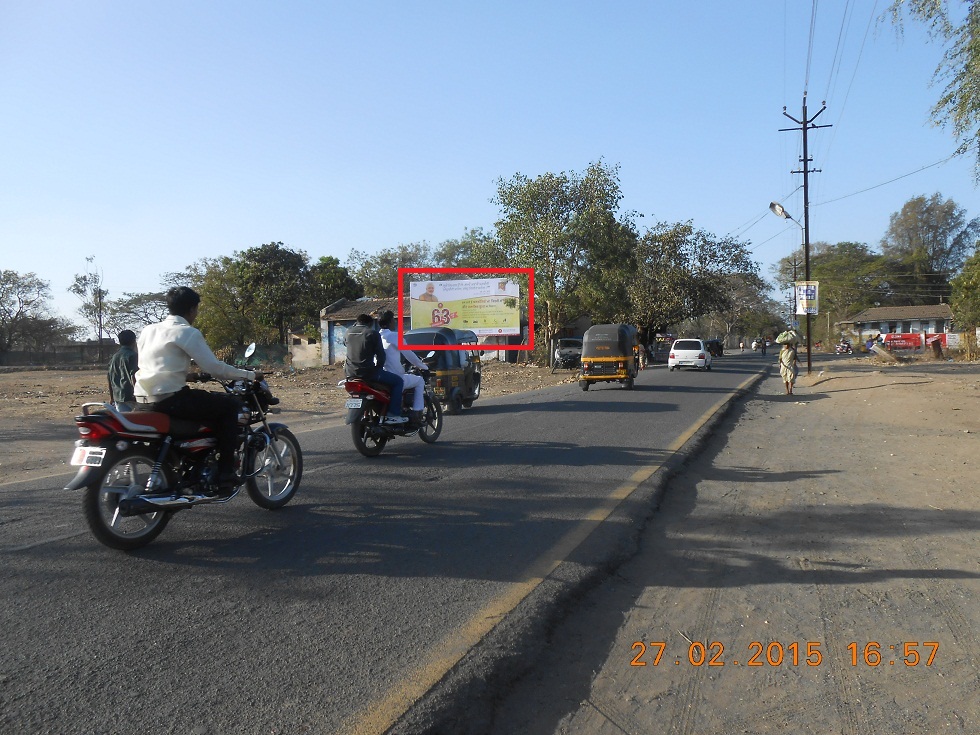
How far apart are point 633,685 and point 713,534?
2.99 meters

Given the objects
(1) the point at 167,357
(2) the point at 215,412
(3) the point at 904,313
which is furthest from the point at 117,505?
(3) the point at 904,313

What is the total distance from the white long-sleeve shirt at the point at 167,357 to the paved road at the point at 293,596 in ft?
3.55

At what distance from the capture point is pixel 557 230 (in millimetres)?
39375

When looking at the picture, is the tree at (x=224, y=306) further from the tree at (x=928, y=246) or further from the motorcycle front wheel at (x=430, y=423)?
the tree at (x=928, y=246)

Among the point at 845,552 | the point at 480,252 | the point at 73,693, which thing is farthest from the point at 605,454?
the point at 480,252

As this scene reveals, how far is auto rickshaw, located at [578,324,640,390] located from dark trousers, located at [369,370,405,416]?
15452 millimetres

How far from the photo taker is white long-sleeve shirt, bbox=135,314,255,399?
546 cm

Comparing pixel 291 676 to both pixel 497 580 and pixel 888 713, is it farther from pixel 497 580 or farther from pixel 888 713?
pixel 888 713

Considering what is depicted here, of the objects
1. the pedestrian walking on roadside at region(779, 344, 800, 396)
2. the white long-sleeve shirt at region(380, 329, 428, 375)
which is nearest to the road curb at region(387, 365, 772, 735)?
the white long-sleeve shirt at region(380, 329, 428, 375)

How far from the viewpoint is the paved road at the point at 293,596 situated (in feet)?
10.3

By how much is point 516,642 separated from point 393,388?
592cm

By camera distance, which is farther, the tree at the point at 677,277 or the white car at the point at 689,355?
the tree at the point at 677,277

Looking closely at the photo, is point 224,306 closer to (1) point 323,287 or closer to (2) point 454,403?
(1) point 323,287

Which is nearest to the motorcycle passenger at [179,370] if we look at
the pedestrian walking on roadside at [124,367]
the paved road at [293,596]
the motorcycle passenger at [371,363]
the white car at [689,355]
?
the paved road at [293,596]
